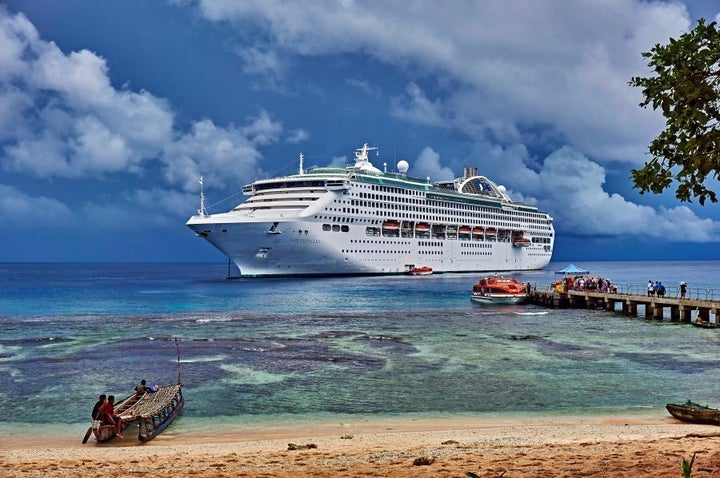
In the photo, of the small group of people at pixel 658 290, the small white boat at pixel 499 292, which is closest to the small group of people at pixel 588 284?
the small white boat at pixel 499 292

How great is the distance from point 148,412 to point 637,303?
38451 millimetres

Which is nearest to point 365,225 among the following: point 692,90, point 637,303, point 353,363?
point 637,303

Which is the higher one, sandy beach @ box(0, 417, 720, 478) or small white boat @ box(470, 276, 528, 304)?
small white boat @ box(470, 276, 528, 304)

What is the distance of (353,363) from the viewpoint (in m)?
25.9

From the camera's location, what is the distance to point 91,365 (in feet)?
85.6

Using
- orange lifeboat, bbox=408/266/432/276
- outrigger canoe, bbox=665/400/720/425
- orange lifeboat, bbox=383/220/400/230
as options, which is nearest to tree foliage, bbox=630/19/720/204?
outrigger canoe, bbox=665/400/720/425

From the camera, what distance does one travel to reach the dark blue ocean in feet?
62.0

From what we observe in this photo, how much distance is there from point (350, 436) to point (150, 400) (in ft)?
19.6

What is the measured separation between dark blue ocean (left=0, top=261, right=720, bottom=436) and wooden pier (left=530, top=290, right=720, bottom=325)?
4.12ft

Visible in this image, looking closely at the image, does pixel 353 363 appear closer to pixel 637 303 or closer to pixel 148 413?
pixel 148 413

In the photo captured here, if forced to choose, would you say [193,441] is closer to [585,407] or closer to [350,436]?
[350,436]

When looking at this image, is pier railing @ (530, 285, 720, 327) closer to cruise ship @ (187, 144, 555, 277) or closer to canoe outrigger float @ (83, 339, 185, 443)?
canoe outrigger float @ (83, 339, 185, 443)

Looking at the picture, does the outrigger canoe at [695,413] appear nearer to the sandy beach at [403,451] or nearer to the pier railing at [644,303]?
the sandy beach at [403,451]

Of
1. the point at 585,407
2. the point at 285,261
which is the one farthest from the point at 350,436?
the point at 285,261
